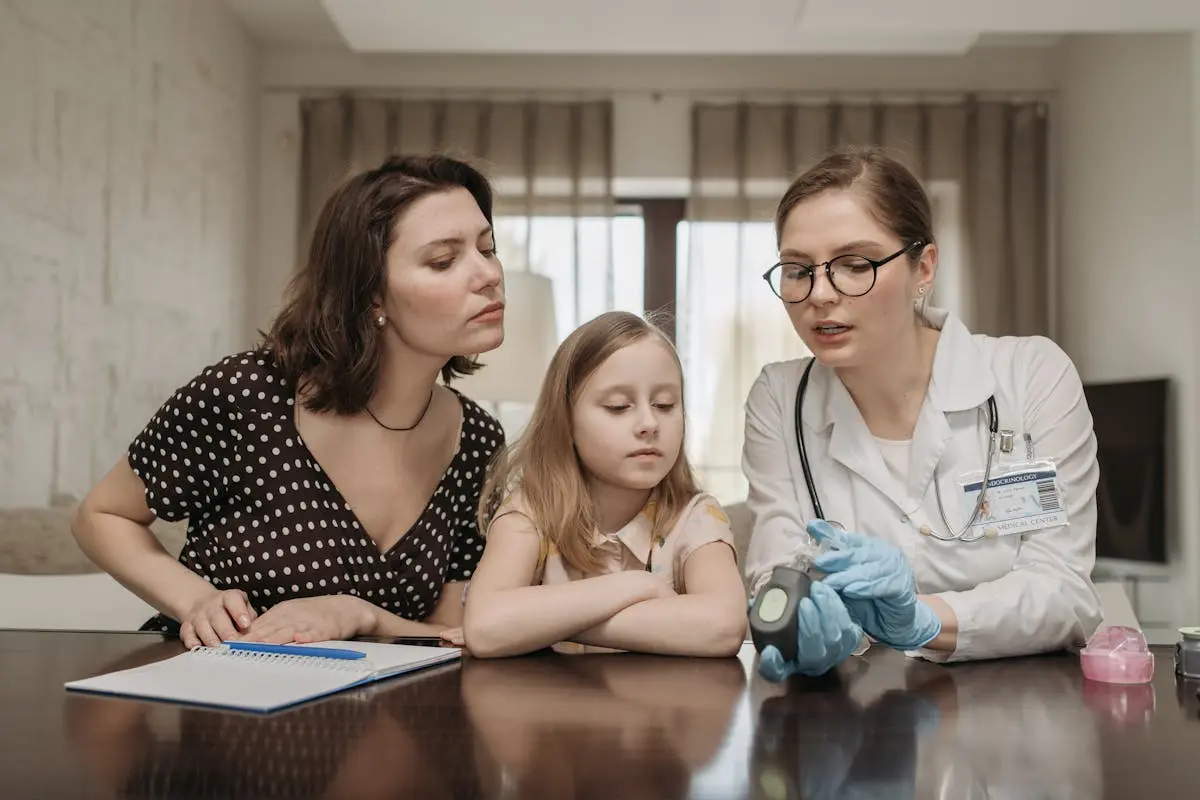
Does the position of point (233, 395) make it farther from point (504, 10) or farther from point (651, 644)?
point (504, 10)

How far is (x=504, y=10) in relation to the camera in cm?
417

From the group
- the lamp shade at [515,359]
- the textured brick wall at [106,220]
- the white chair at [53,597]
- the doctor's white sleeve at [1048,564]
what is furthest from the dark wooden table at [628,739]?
the lamp shade at [515,359]

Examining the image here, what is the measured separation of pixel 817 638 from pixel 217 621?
0.76 m

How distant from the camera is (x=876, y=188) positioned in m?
1.61

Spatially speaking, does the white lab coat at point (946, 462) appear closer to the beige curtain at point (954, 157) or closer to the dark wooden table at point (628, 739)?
the dark wooden table at point (628, 739)

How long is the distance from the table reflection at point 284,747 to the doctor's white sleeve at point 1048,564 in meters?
0.67

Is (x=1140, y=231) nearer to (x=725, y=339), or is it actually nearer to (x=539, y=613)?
(x=725, y=339)

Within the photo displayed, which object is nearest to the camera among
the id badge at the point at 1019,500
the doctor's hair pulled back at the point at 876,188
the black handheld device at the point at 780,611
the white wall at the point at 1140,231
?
the black handheld device at the point at 780,611

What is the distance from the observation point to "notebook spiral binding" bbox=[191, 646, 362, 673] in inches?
45.2

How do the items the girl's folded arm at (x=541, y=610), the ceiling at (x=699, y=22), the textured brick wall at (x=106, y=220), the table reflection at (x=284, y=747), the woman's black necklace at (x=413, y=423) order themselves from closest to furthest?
1. the table reflection at (x=284, y=747)
2. the girl's folded arm at (x=541, y=610)
3. the woman's black necklace at (x=413, y=423)
4. the textured brick wall at (x=106, y=220)
5. the ceiling at (x=699, y=22)

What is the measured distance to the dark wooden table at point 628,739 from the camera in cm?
77

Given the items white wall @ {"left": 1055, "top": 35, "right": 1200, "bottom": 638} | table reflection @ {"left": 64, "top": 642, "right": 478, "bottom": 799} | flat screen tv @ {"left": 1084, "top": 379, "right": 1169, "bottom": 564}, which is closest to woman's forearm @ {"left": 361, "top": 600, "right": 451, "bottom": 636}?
table reflection @ {"left": 64, "top": 642, "right": 478, "bottom": 799}

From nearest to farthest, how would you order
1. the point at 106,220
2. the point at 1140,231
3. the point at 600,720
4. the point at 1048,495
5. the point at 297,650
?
the point at 600,720 → the point at 297,650 → the point at 1048,495 → the point at 106,220 → the point at 1140,231

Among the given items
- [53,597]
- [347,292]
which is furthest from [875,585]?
[53,597]
